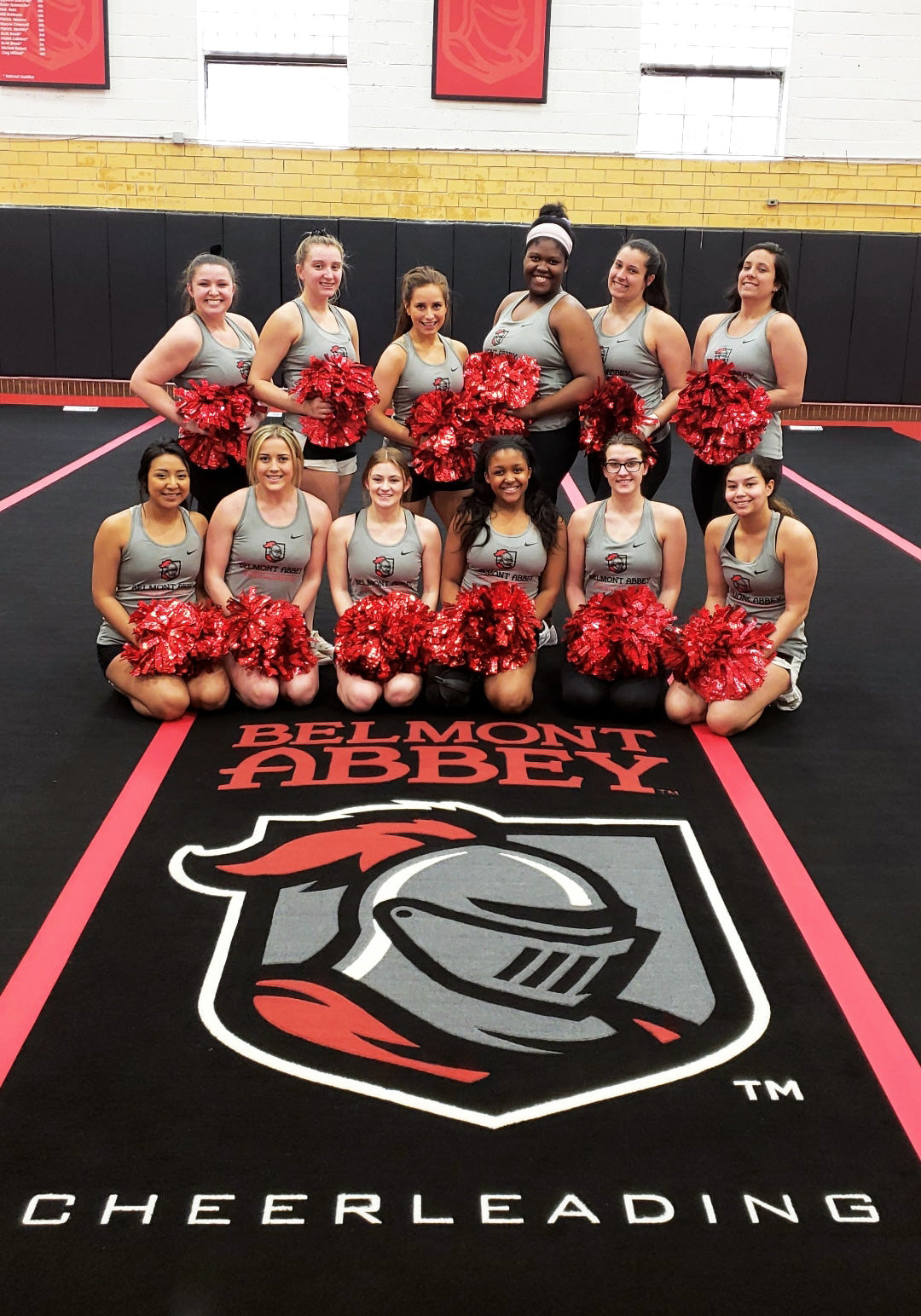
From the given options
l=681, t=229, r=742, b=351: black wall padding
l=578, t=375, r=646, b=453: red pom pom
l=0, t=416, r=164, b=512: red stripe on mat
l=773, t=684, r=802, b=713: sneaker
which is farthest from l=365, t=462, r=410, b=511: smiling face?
l=681, t=229, r=742, b=351: black wall padding

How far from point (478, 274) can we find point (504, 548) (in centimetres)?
776

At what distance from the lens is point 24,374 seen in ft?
38.7

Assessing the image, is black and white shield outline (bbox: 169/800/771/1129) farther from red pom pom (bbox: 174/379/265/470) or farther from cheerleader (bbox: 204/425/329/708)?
red pom pom (bbox: 174/379/265/470)

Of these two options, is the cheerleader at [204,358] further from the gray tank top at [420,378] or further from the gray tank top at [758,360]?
the gray tank top at [758,360]

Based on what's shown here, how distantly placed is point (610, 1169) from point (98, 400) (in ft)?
35.3

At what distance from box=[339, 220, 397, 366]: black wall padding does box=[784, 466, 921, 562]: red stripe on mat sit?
4339mm

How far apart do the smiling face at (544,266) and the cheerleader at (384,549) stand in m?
0.91

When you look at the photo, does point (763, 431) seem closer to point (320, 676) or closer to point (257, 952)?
point (320, 676)

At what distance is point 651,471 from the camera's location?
515 cm

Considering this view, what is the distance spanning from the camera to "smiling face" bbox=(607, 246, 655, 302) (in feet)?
15.6

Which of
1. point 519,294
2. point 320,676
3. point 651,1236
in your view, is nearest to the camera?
point 651,1236

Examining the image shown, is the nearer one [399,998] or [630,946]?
[399,998]

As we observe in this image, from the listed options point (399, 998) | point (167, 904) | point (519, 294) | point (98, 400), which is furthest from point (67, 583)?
point (98, 400)

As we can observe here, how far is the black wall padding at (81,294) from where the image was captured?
11469 millimetres
